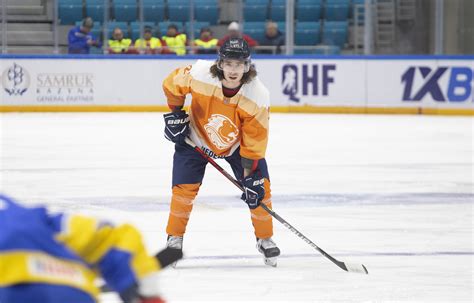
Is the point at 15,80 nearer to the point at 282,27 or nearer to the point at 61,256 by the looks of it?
the point at 282,27

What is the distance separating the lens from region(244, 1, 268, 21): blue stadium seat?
15.5 m

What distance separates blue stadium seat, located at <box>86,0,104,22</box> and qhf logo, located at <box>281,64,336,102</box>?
2.87m

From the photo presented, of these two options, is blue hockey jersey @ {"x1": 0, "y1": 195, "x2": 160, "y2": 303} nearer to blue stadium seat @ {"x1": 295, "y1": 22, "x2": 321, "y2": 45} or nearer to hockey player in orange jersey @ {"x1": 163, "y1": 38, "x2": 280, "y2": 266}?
hockey player in orange jersey @ {"x1": 163, "y1": 38, "x2": 280, "y2": 266}

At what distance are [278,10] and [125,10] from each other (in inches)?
93.5

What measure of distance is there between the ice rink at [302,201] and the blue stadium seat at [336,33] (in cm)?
318

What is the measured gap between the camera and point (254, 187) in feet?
15.3

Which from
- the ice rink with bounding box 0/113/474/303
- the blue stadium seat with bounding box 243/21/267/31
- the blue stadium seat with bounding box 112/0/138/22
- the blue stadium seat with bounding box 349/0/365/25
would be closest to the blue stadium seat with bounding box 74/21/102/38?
the blue stadium seat with bounding box 112/0/138/22

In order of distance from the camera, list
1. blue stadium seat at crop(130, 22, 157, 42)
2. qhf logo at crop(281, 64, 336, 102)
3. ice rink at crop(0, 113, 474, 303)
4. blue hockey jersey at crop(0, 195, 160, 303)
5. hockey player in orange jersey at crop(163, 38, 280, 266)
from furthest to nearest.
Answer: blue stadium seat at crop(130, 22, 157, 42), qhf logo at crop(281, 64, 336, 102), hockey player in orange jersey at crop(163, 38, 280, 266), ice rink at crop(0, 113, 474, 303), blue hockey jersey at crop(0, 195, 160, 303)

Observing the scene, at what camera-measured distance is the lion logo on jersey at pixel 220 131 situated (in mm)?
4637

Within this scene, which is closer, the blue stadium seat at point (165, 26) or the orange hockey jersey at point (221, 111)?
the orange hockey jersey at point (221, 111)

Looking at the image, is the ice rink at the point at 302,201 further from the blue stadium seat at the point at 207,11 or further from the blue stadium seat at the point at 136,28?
the blue stadium seat at the point at 207,11

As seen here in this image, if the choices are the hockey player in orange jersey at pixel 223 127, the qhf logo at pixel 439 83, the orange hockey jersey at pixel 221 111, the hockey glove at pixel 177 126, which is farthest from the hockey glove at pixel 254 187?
the qhf logo at pixel 439 83

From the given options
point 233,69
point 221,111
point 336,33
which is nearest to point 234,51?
point 233,69

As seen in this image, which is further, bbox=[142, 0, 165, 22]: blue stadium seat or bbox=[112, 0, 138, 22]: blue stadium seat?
bbox=[142, 0, 165, 22]: blue stadium seat
